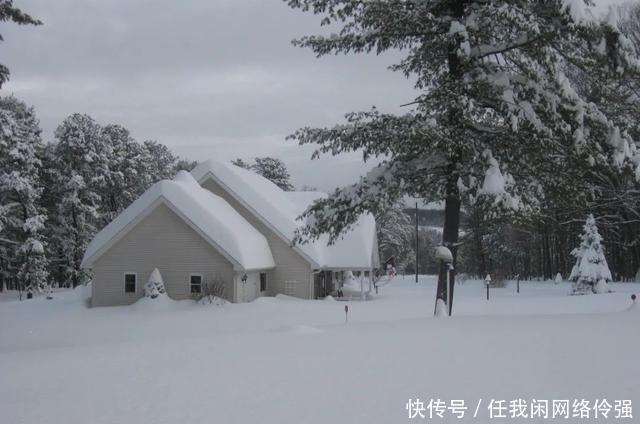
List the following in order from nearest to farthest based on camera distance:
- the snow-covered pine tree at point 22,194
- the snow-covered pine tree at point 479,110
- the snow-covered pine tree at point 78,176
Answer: the snow-covered pine tree at point 479,110 < the snow-covered pine tree at point 22,194 < the snow-covered pine tree at point 78,176

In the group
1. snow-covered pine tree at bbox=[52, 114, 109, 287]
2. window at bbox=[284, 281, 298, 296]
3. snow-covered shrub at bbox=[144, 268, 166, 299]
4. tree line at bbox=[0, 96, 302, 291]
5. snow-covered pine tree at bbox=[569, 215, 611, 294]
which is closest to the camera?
snow-covered shrub at bbox=[144, 268, 166, 299]

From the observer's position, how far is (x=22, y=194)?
128ft

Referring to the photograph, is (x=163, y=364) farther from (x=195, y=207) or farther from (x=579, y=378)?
(x=195, y=207)

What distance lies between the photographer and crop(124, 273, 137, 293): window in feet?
92.0

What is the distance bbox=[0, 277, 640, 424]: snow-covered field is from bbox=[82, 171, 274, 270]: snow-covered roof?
52.8 feet

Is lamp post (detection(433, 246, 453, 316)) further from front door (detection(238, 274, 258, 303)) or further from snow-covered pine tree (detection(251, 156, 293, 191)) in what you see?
snow-covered pine tree (detection(251, 156, 293, 191))

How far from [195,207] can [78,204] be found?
18077 mm

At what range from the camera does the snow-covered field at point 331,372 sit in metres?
6.42

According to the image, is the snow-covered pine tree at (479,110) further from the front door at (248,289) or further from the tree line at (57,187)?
the tree line at (57,187)

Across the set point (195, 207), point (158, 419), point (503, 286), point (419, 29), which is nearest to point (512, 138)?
point (419, 29)

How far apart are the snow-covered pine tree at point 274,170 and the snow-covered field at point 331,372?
5360 centimetres

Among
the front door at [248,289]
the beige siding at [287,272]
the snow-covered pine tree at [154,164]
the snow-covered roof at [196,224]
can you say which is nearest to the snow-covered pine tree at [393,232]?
the snow-covered pine tree at [154,164]

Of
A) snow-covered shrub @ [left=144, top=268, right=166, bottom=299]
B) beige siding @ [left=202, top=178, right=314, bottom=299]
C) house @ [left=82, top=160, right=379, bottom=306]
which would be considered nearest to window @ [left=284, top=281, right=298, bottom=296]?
beige siding @ [left=202, top=178, right=314, bottom=299]

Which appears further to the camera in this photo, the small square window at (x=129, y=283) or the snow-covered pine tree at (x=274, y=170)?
the snow-covered pine tree at (x=274, y=170)
